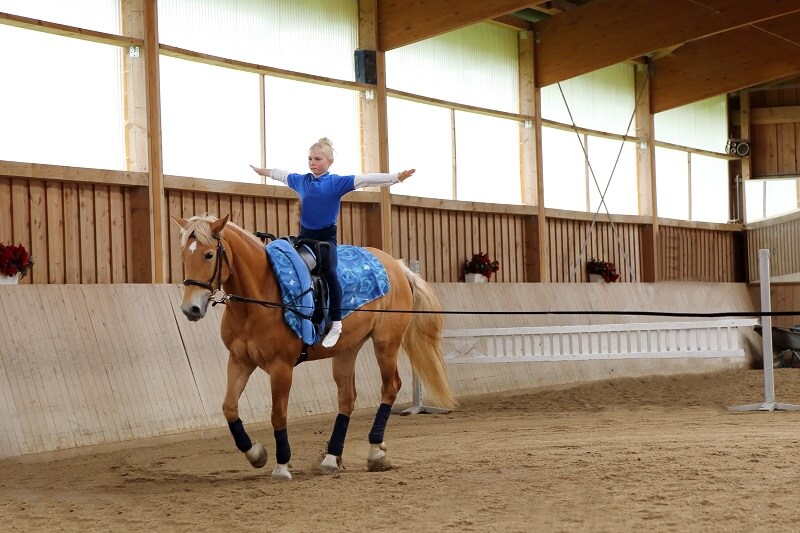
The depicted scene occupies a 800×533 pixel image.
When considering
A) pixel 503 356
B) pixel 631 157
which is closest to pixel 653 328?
pixel 503 356

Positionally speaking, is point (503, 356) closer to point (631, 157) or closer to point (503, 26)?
point (503, 26)

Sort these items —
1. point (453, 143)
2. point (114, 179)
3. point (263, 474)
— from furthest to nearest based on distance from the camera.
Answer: point (453, 143) < point (114, 179) < point (263, 474)

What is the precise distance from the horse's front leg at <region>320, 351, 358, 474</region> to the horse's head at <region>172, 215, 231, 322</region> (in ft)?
3.96

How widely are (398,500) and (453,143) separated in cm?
945

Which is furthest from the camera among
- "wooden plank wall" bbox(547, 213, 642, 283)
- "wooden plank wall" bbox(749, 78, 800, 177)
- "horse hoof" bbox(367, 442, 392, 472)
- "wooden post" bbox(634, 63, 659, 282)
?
"wooden plank wall" bbox(749, 78, 800, 177)

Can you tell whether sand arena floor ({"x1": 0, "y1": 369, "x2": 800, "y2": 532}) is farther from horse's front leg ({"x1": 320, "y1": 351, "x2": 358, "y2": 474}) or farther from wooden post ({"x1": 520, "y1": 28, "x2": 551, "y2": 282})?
wooden post ({"x1": 520, "y1": 28, "x2": 551, "y2": 282})

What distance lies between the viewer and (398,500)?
16.7 ft

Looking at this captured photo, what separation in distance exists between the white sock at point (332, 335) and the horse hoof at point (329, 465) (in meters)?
0.65

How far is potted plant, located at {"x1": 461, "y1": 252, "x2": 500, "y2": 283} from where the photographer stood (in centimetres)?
1397

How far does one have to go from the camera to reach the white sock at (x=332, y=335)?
614 cm

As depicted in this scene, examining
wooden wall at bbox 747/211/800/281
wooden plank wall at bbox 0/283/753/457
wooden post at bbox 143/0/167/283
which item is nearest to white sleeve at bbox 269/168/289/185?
wooden plank wall at bbox 0/283/753/457

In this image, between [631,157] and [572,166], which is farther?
[631,157]

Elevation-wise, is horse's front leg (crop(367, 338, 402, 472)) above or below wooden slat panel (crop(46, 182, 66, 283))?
below

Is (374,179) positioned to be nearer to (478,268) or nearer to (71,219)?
(71,219)
